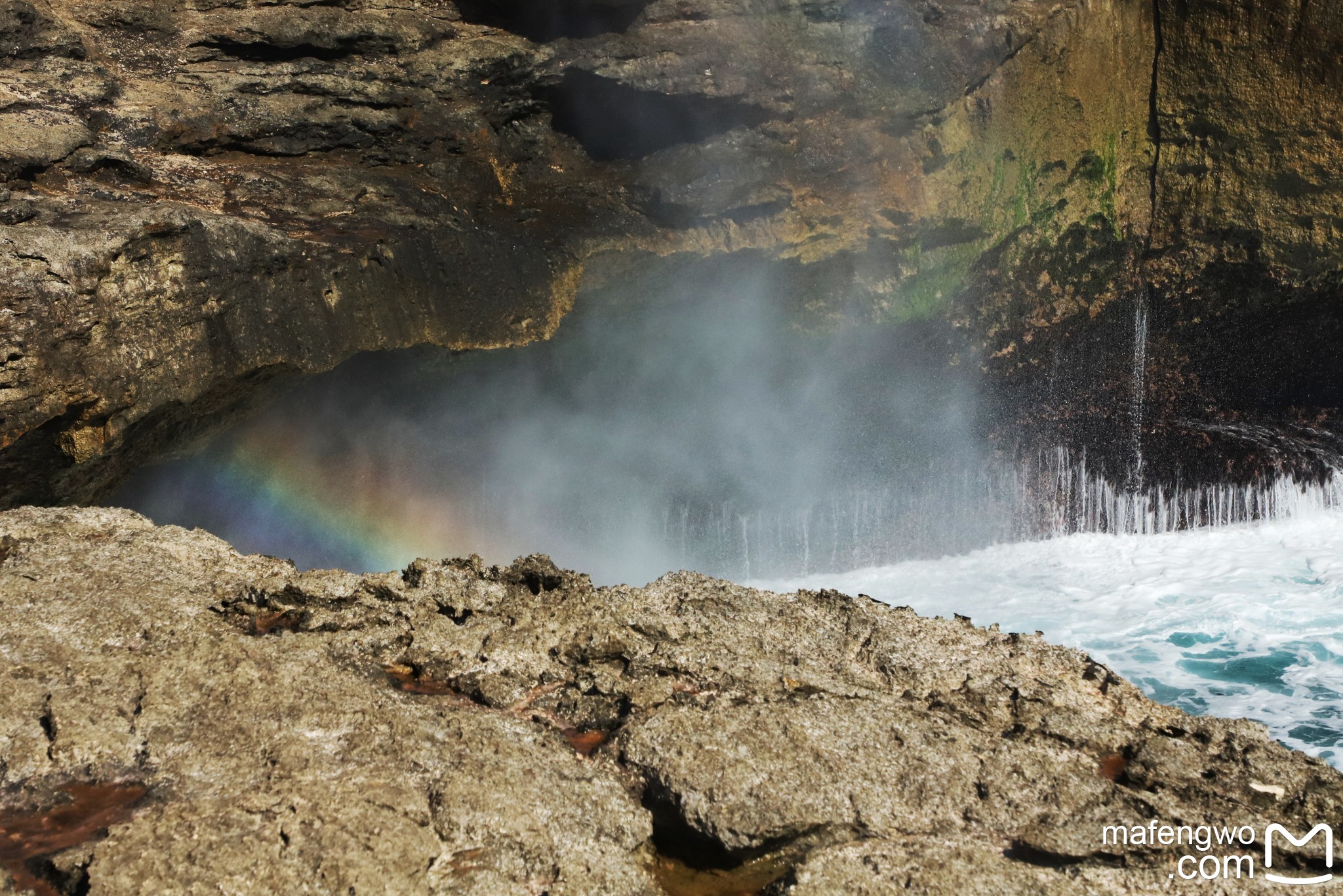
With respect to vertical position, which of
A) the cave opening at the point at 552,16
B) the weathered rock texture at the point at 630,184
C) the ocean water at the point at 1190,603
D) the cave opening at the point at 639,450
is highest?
the cave opening at the point at 552,16

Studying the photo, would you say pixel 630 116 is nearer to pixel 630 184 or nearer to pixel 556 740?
pixel 630 184

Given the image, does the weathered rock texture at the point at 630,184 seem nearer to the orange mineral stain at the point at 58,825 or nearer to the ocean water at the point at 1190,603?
the ocean water at the point at 1190,603

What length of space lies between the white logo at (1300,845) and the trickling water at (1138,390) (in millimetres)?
8204

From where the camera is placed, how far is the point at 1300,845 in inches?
128

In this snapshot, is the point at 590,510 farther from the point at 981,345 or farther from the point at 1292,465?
the point at 1292,465

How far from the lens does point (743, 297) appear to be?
9.68m

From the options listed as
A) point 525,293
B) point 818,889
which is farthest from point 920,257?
point 818,889

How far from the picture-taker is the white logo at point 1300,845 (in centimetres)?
310

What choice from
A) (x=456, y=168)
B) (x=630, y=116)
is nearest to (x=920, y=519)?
(x=630, y=116)

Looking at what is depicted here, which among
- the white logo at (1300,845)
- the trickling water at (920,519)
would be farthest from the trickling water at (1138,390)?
the white logo at (1300,845)

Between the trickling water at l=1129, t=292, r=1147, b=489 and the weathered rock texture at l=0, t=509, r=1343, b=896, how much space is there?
754 cm

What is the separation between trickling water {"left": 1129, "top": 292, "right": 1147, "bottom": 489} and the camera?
10844mm

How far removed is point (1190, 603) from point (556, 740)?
23.6ft

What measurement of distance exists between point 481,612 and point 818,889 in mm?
1841
